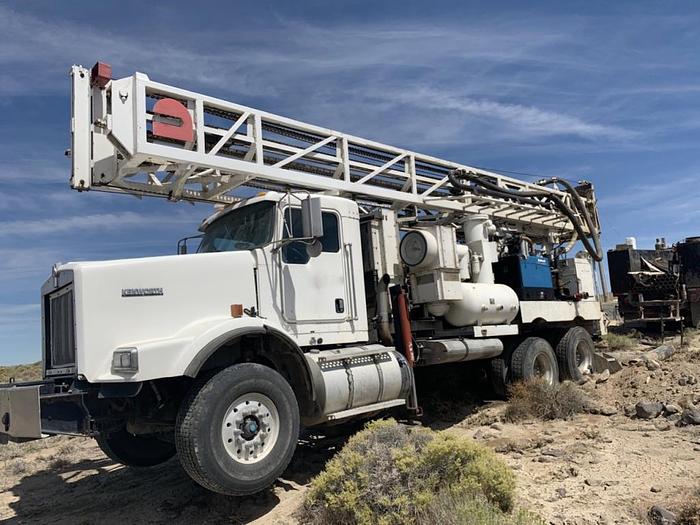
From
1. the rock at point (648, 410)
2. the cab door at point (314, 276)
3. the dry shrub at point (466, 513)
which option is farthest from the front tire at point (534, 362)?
the dry shrub at point (466, 513)

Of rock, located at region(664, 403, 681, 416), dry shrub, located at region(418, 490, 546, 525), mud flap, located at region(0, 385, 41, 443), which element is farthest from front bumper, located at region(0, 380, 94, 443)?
rock, located at region(664, 403, 681, 416)

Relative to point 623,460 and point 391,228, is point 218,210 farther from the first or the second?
point 623,460

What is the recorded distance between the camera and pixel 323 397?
6.14 metres

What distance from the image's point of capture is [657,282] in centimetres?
1912

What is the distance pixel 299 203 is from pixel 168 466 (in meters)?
4.03

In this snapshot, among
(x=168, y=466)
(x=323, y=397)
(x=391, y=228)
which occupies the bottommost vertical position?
(x=168, y=466)

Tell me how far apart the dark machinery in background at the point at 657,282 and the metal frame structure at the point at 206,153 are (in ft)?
40.9

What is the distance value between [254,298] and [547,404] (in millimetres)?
4624

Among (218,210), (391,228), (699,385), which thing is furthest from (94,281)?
(699,385)

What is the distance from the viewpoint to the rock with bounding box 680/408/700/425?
697 centimetres

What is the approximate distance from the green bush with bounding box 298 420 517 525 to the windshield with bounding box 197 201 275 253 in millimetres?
2647

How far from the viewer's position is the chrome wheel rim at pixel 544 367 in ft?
33.8

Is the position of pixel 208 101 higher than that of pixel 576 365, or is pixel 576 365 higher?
pixel 208 101

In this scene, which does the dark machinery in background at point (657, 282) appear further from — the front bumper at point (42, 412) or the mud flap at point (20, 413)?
the mud flap at point (20, 413)
